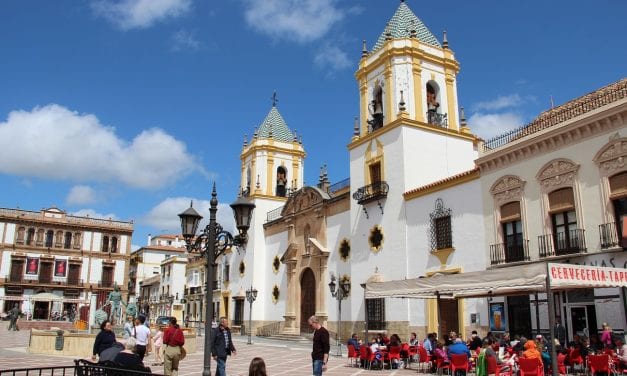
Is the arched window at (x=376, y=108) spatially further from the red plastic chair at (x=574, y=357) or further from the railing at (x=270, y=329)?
the red plastic chair at (x=574, y=357)

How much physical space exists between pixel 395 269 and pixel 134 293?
5699 centimetres

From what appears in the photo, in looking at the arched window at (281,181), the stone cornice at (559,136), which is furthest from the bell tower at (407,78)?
the arched window at (281,181)

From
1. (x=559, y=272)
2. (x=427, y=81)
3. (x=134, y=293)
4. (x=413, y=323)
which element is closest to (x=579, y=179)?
(x=559, y=272)

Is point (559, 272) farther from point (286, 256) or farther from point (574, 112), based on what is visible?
point (286, 256)

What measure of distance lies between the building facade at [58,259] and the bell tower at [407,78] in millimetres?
33991

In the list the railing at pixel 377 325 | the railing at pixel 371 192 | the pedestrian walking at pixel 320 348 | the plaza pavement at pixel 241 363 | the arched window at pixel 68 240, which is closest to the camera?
the pedestrian walking at pixel 320 348

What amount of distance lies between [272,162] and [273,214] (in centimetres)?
402

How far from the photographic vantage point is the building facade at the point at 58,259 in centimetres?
4831

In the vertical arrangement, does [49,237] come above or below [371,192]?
above

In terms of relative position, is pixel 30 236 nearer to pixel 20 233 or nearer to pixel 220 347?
pixel 20 233

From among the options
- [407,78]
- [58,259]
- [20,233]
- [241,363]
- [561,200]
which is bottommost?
[241,363]

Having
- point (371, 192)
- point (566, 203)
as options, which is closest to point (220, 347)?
point (566, 203)

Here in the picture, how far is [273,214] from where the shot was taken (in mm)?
36344

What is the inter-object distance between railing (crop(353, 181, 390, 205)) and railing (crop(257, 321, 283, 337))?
36.2ft
